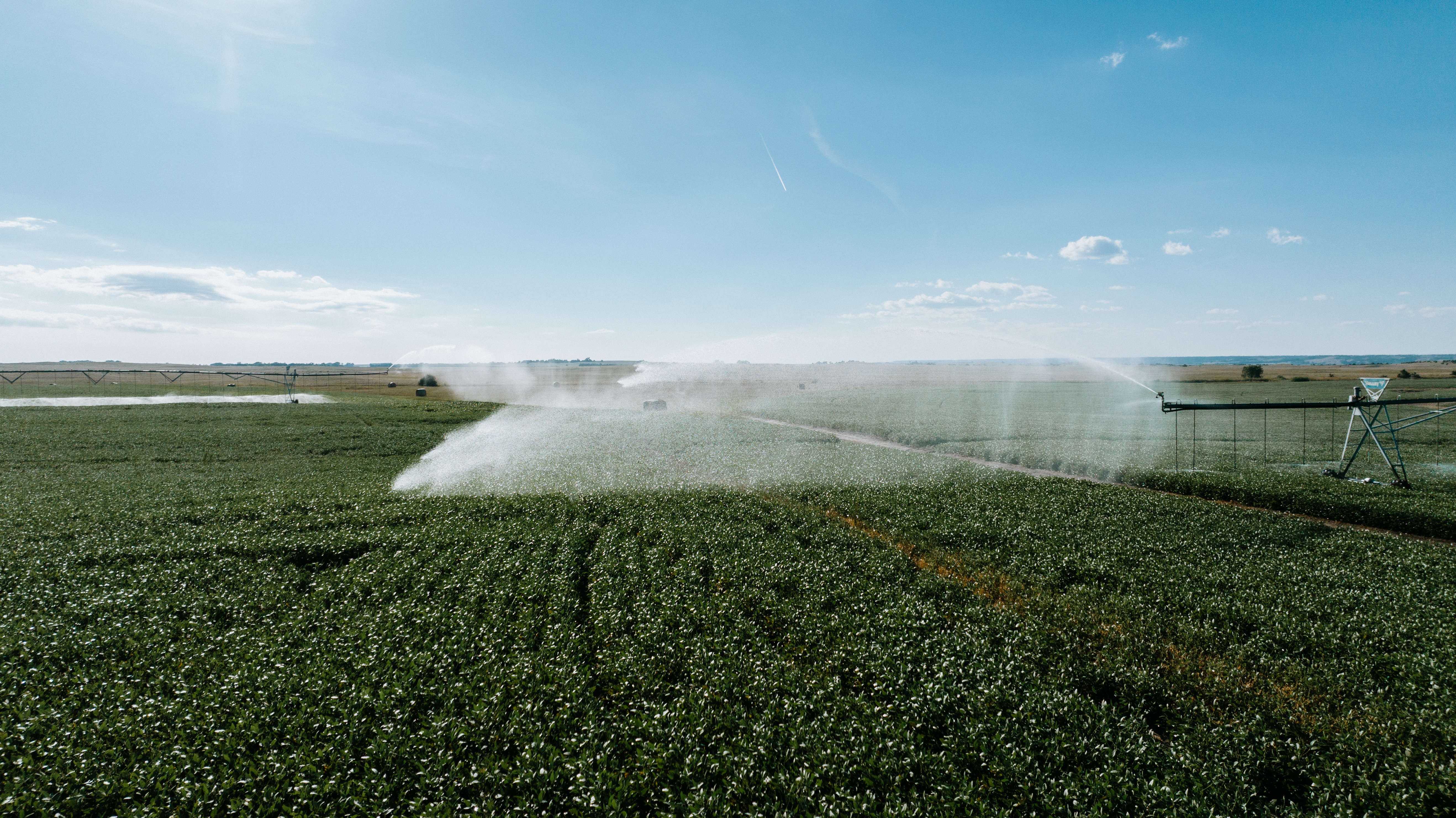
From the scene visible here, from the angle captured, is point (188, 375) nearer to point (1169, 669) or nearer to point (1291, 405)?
point (1169, 669)

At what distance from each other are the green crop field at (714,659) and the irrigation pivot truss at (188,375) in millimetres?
68602

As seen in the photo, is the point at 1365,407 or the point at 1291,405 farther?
the point at 1365,407

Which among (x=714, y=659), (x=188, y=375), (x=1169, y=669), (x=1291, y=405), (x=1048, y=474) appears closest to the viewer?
(x=714, y=659)

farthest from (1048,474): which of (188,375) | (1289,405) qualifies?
(188,375)

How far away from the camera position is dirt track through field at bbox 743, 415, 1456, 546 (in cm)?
1962

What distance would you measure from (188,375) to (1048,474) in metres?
199

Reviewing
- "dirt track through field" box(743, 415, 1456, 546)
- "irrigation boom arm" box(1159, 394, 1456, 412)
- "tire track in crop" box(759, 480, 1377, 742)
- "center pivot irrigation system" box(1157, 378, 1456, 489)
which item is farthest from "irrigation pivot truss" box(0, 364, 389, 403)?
"center pivot irrigation system" box(1157, 378, 1456, 489)

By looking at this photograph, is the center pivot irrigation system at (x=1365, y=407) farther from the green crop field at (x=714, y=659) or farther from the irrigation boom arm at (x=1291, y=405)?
the green crop field at (x=714, y=659)

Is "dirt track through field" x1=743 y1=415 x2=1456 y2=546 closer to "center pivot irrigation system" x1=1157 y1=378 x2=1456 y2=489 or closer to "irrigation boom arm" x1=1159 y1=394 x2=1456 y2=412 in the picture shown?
"center pivot irrigation system" x1=1157 y1=378 x2=1456 y2=489

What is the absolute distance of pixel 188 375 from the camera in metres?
147

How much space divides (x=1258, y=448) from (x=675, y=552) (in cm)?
4196

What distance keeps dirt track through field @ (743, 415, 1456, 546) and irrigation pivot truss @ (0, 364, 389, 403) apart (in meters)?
65.0

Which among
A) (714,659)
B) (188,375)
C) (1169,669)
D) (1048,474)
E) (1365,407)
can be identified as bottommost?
(1169,669)

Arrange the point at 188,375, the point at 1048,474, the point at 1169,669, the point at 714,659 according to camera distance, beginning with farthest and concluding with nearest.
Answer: the point at 188,375, the point at 1048,474, the point at 1169,669, the point at 714,659
